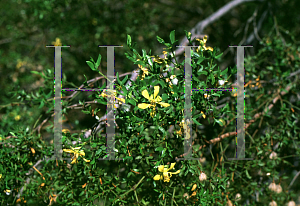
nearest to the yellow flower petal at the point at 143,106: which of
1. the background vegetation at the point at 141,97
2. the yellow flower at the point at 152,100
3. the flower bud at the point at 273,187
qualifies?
the yellow flower at the point at 152,100

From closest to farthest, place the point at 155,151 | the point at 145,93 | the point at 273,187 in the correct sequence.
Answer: the point at 145,93 → the point at 155,151 → the point at 273,187

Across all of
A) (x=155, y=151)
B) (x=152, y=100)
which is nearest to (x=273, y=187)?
(x=155, y=151)

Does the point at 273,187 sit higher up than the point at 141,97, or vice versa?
the point at 141,97

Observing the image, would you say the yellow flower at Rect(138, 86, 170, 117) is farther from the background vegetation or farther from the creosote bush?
the background vegetation

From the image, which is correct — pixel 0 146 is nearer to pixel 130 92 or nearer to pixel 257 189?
pixel 130 92

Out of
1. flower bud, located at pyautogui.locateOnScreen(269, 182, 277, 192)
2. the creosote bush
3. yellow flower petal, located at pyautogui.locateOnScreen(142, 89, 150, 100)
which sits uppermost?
yellow flower petal, located at pyautogui.locateOnScreen(142, 89, 150, 100)

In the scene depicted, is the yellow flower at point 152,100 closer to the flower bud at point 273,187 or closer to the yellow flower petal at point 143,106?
the yellow flower petal at point 143,106

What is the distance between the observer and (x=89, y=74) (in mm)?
2574

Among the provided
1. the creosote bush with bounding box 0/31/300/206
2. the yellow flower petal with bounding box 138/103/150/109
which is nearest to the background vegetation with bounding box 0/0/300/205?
the creosote bush with bounding box 0/31/300/206

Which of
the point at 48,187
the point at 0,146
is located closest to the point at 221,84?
the point at 48,187

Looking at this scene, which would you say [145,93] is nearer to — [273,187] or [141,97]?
[141,97]

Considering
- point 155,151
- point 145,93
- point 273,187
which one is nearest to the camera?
point 145,93

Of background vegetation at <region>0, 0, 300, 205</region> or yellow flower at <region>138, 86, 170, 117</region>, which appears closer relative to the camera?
yellow flower at <region>138, 86, 170, 117</region>

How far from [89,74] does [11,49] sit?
0.99 m
